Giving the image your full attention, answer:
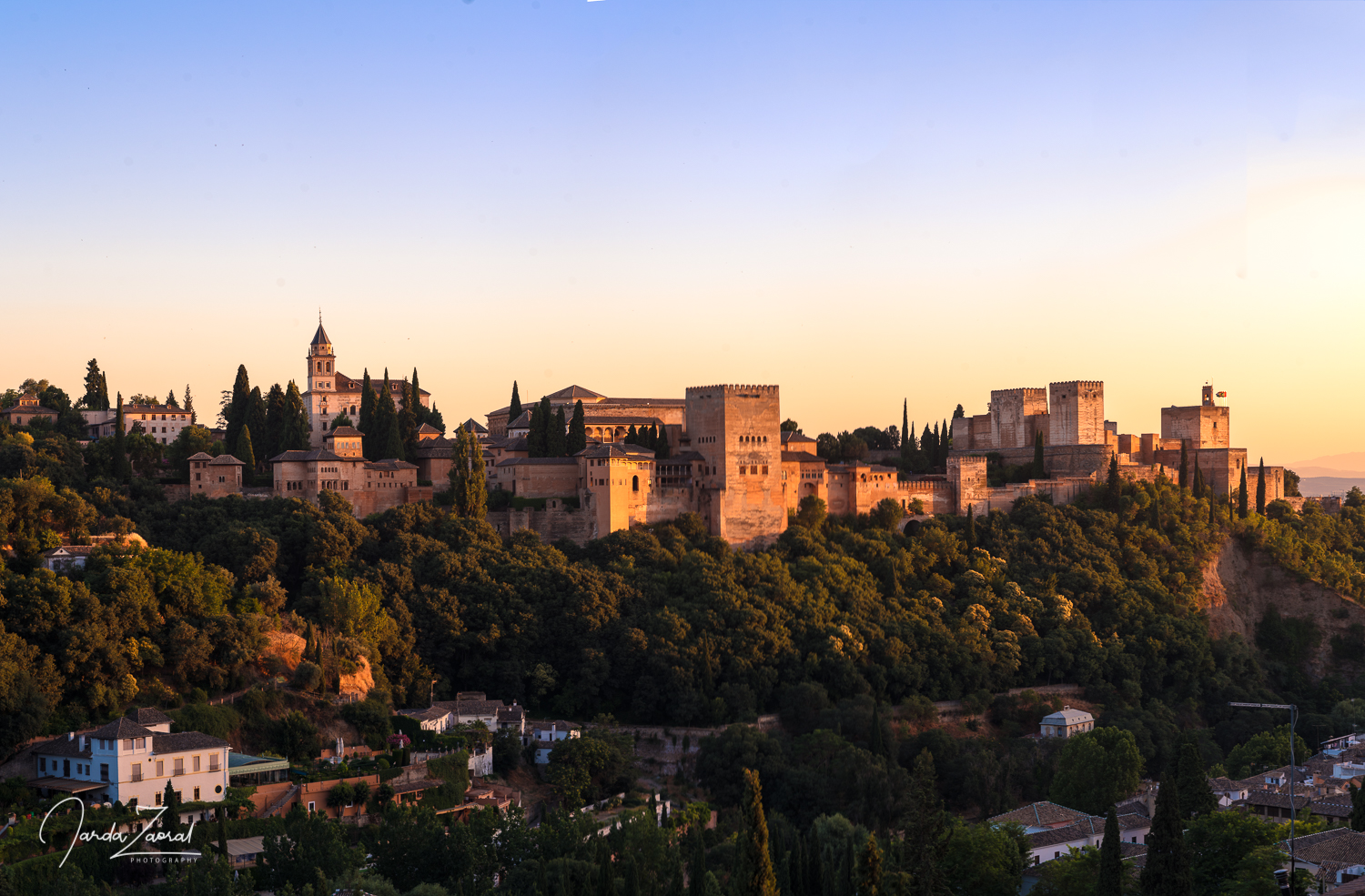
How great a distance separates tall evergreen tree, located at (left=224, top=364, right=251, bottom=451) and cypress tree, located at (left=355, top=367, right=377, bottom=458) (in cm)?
386

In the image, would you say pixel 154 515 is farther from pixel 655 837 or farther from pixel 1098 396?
pixel 1098 396

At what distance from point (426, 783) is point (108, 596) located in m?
9.26

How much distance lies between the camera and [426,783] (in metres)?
35.3

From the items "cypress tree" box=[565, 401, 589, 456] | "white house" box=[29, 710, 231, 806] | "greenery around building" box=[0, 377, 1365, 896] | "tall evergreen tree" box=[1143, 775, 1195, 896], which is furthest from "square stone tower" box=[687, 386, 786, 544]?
"tall evergreen tree" box=[1143, 775, 1195, 896]

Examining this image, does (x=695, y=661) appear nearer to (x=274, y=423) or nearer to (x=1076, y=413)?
(x=274, y=423)

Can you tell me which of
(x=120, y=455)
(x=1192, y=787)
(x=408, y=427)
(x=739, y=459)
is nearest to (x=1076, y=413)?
(x=739, y=459)

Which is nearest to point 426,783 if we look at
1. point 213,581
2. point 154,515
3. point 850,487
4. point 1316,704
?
point 213,581

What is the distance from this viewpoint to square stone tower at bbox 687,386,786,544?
50.8 m

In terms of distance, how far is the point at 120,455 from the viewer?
156 feet

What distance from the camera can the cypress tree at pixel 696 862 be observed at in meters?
27.8

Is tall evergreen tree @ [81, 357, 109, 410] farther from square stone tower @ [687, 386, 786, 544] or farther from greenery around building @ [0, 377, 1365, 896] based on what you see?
square stone tower @ [687, 386, 786, 544]

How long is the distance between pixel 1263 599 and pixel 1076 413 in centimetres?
992

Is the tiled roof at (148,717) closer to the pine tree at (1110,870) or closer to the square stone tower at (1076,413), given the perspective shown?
the pine tree at (1110,870)

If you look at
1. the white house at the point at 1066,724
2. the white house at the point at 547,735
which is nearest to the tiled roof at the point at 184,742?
the white house at the point at 547,735
